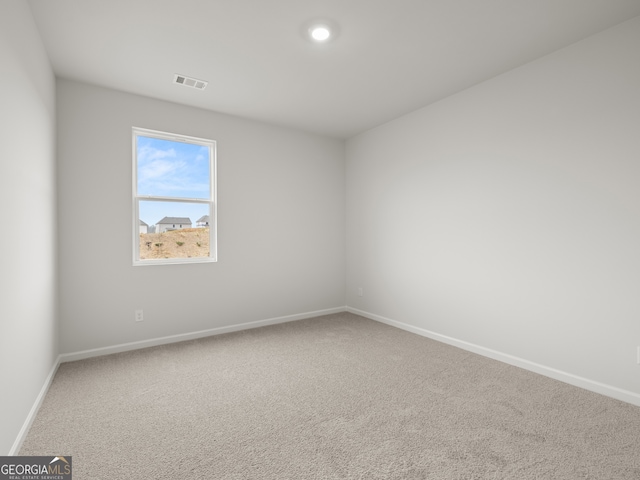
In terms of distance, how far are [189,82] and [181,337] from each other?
2.68 m

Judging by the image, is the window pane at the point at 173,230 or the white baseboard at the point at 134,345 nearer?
the white baseboard at the point at 134,345

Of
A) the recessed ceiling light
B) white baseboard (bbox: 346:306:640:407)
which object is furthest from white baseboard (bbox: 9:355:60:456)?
white baseboard (bbox: 346:306:640:407)

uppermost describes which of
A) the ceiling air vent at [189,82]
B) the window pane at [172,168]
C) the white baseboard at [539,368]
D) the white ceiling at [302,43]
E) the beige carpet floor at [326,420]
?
the white ceiling at [302,43]

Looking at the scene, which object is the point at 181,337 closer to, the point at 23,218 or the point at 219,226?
the point at 219,226

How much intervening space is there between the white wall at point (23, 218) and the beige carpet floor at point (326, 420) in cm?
35

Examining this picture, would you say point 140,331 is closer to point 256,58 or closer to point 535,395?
point 256,58

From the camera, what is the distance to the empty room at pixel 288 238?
183cm

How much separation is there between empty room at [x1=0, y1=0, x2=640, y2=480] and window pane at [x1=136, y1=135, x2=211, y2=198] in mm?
25

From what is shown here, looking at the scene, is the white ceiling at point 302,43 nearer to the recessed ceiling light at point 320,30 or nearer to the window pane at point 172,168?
the recessed ceiling light at point 320,30

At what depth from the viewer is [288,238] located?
448cm

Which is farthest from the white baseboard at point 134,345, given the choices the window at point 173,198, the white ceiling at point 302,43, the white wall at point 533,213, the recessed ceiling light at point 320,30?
the recessed ceiling light at point 320,30

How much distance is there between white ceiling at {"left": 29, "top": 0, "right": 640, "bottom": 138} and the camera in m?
2.14

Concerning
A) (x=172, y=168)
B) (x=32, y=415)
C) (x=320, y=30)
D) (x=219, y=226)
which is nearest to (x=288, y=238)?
(x=219, y=226)

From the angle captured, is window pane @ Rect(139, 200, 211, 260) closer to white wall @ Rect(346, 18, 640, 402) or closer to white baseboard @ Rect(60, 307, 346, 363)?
white baseboard @ Rect(60, 307, 346, 363)
